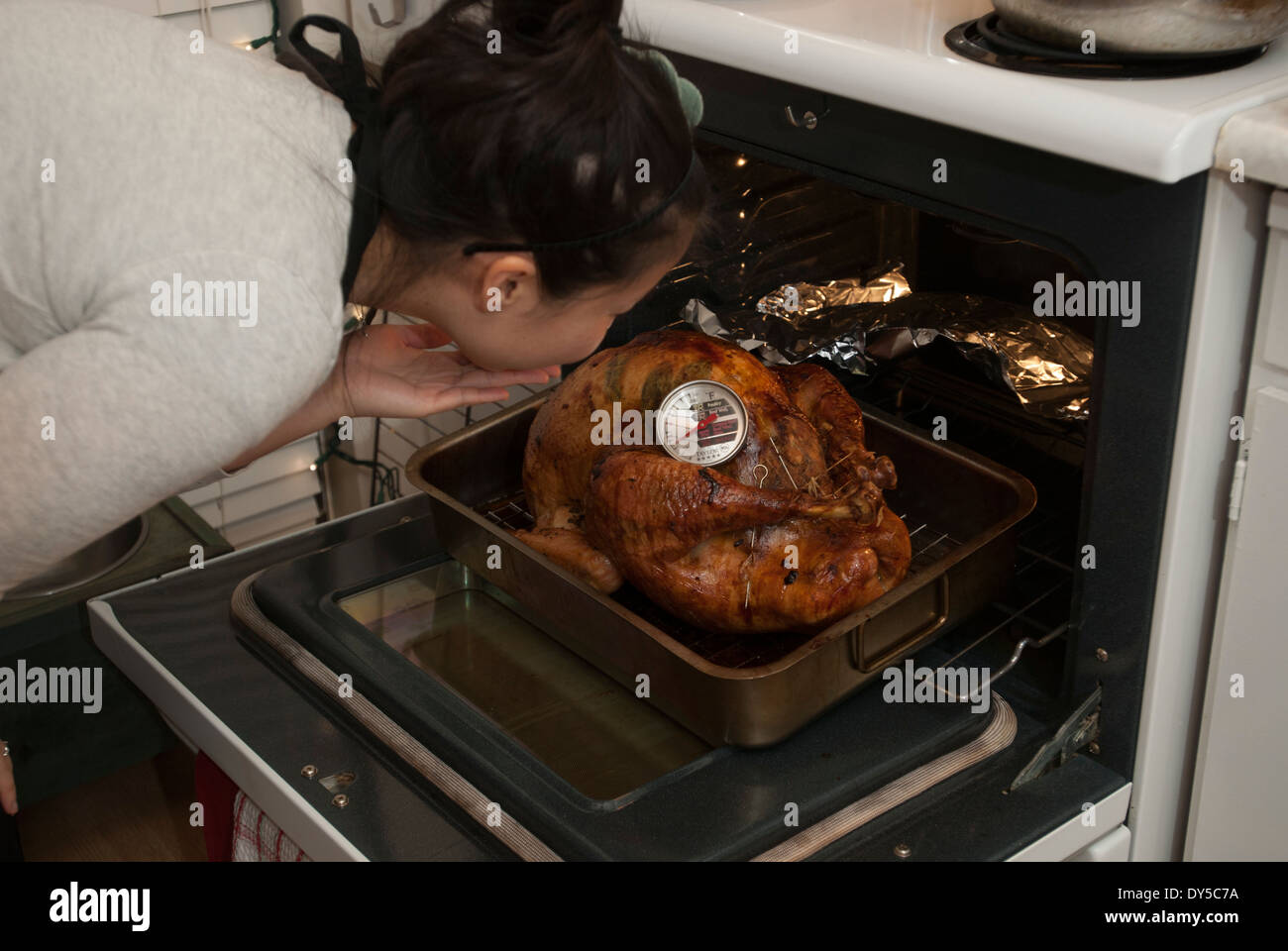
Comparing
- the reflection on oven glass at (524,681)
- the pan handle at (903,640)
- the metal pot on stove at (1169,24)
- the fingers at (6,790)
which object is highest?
the metal pot on stove at (1169,24)

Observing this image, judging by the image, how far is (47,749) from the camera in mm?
1617

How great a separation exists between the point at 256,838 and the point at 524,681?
0.91 ft

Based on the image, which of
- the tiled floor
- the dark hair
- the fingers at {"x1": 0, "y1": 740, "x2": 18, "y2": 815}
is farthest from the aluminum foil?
the tiled floor

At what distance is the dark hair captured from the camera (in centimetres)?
84

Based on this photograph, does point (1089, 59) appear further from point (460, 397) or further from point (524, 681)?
point (524, 681)

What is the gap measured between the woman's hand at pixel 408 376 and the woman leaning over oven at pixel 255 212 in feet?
0.50

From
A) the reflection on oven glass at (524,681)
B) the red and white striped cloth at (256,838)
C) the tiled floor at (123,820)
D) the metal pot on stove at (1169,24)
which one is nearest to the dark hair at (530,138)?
the metal pot on stove at (1169,24)

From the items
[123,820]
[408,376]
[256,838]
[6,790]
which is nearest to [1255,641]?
[408,376]

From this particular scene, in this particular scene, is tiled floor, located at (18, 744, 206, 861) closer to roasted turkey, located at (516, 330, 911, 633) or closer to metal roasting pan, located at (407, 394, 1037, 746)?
metal roasting pan, located at (407, 394, 1037, 746)

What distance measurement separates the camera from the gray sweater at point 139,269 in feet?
2.55

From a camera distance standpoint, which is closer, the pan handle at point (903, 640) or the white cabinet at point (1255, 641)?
the white cabinet at point (1255, 641)

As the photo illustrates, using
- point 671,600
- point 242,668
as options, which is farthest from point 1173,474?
point 242,668

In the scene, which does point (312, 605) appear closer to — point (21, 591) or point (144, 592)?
point (144, 592)

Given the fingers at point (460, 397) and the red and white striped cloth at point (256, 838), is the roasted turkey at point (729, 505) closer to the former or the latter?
the fingers at point (460, 397)
